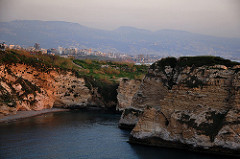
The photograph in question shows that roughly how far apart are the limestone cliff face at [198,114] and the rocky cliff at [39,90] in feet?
87.7

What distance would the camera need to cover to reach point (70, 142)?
35.8m

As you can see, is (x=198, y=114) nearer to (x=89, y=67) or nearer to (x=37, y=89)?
(x=37, y=89)

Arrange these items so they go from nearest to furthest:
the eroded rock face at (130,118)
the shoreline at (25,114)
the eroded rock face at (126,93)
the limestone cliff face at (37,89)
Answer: the eroded rock face at (130,118) < the shoreline at (25,114) < the limestone cliff face at (37,89) < the eroded rock face at (126,93)

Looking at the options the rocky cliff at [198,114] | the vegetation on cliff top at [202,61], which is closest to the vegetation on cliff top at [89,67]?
the vegetation on cliff top at [202,61]

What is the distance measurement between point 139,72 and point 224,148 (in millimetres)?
71307

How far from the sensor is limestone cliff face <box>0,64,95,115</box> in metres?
53.5

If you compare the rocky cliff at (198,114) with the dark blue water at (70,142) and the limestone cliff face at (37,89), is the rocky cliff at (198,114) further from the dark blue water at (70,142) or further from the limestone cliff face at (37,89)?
the limestone cliff face at (37,89)

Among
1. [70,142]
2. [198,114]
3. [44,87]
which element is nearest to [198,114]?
[198,114]

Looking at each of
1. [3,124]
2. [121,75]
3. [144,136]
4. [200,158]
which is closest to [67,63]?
[121,75]

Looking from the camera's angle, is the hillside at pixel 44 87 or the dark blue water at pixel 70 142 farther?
the hillside at pixel 44 87

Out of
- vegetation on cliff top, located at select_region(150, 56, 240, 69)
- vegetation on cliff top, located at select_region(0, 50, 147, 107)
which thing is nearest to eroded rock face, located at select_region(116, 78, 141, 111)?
vegetation on cliff top, located at select_region(0, 50, 147, 107)

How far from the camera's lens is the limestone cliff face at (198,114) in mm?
29641

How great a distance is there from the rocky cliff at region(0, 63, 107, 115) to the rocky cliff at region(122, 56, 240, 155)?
26758mm

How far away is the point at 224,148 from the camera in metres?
29.1
